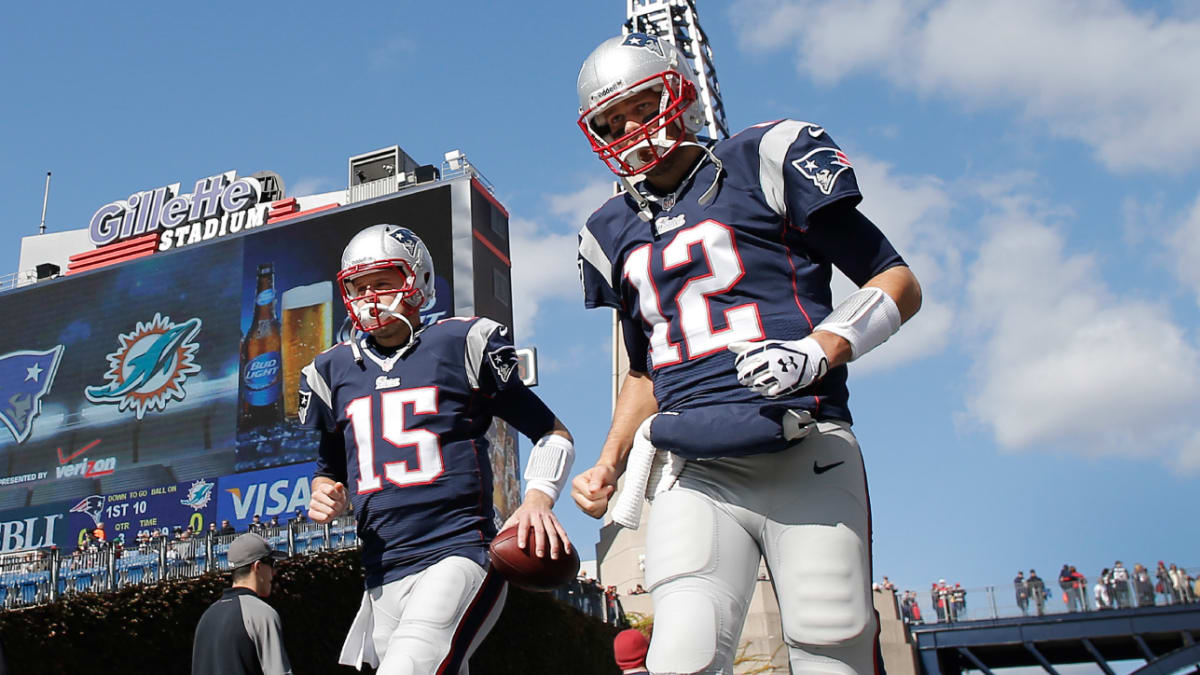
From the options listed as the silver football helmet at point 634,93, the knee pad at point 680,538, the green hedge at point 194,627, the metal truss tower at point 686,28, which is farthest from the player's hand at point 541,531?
the metal truss tower at point 686,28

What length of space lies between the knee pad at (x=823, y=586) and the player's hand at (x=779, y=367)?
408 mm

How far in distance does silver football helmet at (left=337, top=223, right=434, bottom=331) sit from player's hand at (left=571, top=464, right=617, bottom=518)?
1.78 m

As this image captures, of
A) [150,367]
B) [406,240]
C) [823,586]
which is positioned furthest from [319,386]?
[150,367]

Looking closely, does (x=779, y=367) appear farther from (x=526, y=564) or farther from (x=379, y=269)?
(x=379, y=269)

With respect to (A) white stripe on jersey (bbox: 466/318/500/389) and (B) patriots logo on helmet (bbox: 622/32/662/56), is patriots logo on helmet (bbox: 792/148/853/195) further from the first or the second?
(A) white stripe on jersey (bbox: 466/318/500/389)

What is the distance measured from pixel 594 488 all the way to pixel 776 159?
0.97 m

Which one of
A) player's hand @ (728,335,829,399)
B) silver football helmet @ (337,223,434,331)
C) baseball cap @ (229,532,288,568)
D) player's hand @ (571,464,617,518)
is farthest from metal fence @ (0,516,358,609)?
player's hand @ (728,335,829,399)

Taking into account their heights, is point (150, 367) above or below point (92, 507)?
above

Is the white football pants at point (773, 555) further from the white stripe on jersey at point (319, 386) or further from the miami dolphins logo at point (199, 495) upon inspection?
the miami dolphins logo at point (199, 495)

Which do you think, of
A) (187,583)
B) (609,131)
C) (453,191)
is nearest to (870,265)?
(609,131)

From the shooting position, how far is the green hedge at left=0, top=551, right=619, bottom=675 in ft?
25.5

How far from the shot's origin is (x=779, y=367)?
241 cm

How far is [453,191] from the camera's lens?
101 ft

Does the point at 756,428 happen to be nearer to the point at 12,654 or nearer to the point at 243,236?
the point at 12,654
